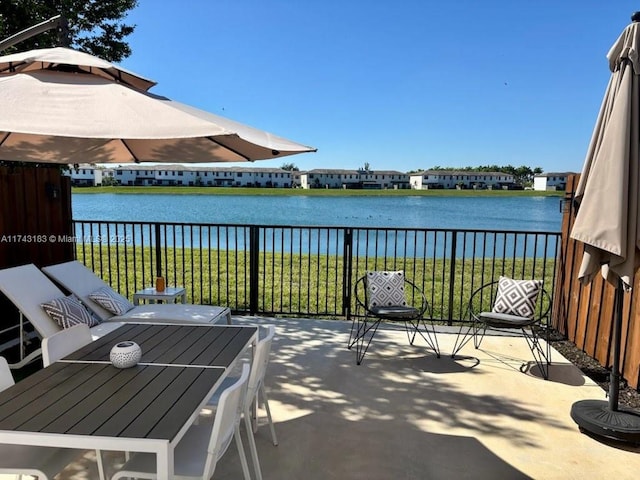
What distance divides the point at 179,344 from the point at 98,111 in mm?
1336

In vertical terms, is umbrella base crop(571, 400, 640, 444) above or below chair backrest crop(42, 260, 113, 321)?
below

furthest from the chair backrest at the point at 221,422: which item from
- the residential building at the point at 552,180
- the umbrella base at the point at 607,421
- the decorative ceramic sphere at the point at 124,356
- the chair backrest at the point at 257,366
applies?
the residential building at the point at 552,180

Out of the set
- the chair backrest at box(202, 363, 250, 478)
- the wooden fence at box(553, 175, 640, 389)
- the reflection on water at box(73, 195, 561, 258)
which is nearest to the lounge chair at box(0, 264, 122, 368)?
the chair backrest at box(202, 363, 250, 478)

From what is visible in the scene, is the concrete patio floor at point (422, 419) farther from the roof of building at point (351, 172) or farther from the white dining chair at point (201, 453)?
the roof of building at point (351, 172)

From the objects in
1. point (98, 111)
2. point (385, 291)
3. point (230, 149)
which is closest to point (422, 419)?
point (385, 291)

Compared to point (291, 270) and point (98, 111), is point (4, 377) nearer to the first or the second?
point (98, 111)

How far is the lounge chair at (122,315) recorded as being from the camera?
12.9 ft

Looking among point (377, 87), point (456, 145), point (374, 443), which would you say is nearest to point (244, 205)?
point (377, 87)

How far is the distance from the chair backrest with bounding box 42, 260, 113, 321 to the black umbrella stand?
4.02 metres

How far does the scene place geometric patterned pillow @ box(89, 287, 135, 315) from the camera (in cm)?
408

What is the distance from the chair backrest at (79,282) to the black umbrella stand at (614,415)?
4.02 meters

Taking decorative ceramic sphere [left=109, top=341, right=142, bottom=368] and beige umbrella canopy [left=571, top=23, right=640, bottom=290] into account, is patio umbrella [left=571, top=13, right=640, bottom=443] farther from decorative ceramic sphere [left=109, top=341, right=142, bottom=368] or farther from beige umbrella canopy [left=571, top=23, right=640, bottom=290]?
decorative ceramic sphere [left=109, top=341, right=142, bottom=368]

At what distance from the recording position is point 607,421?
2795 mm

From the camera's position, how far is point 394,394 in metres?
3.36
